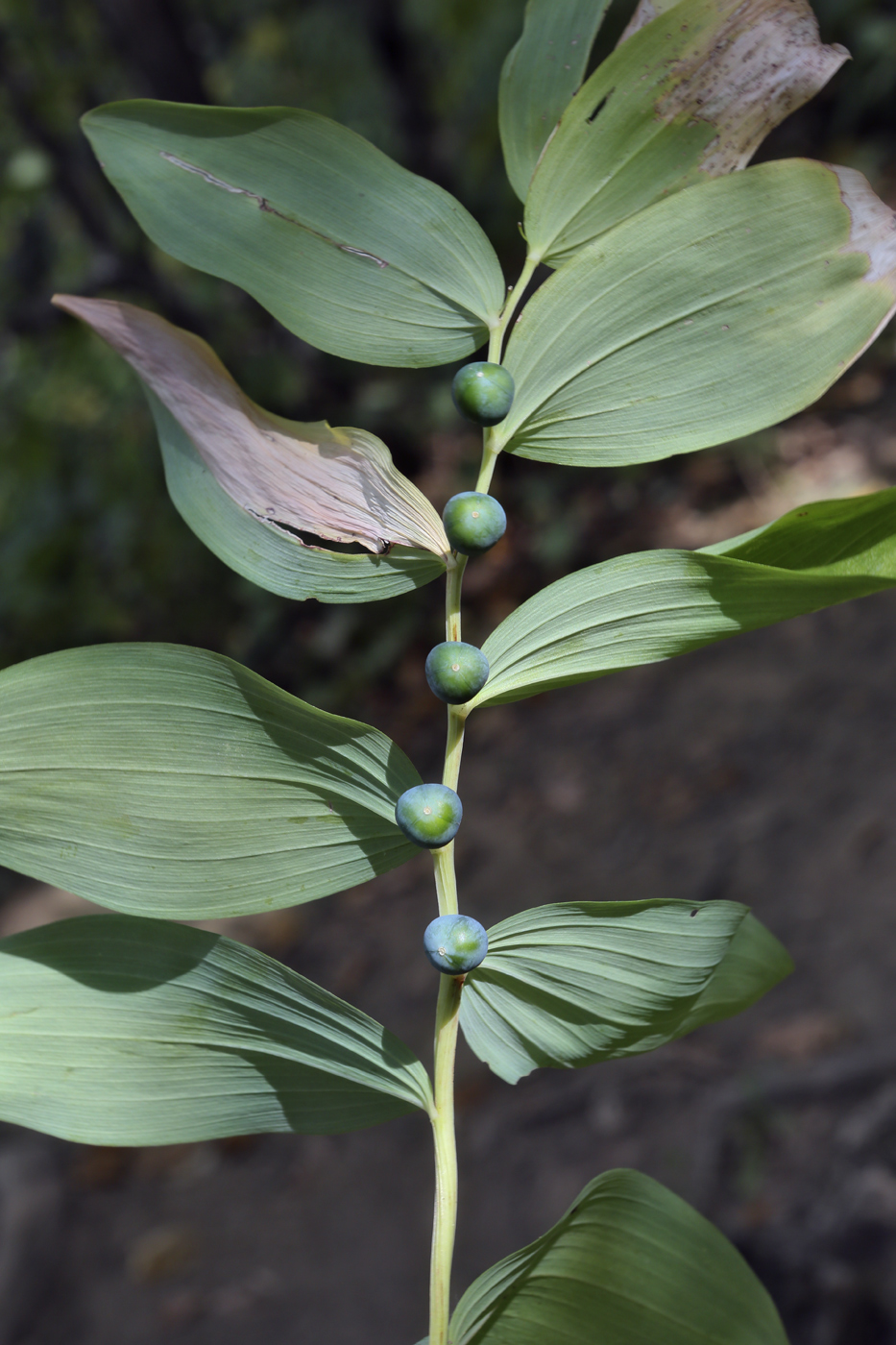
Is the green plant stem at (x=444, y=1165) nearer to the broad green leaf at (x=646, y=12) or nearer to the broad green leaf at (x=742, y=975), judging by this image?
the broad green leaf at (x=742, y=975)

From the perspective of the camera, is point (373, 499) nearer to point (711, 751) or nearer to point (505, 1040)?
point (505, 1040)

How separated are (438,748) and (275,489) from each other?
2.61 metres

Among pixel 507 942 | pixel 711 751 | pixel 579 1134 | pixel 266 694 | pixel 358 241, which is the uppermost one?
pixel 358 241

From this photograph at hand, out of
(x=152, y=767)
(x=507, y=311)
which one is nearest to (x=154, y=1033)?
(x=152, y=767)

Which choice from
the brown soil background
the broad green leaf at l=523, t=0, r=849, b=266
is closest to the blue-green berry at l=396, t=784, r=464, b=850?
the broad green leaf at l=523, t=0, r=849, b=266

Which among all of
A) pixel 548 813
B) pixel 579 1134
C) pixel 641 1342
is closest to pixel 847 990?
pixel 579 1134

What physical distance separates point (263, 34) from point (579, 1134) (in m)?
4.17

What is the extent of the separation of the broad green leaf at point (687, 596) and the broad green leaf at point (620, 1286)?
0.22 meters

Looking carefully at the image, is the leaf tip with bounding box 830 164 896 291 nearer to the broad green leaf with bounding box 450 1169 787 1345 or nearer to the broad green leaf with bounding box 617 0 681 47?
the broad green leaf with bounding box 617 0 681 47

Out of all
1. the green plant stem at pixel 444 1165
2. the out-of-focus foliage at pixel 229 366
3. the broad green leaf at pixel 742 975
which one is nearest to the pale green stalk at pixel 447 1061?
the green plant stem at pixel 444 1165

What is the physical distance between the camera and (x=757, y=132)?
1.43 feet

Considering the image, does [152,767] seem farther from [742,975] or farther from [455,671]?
[742,975]

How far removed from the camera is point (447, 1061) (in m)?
0.40

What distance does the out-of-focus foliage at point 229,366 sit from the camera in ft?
8.57
